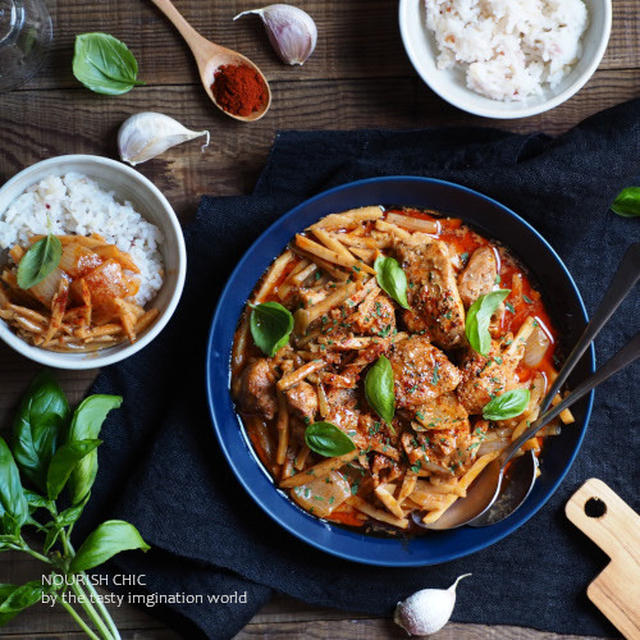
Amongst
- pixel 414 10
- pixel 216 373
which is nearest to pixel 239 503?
pixel 216 373

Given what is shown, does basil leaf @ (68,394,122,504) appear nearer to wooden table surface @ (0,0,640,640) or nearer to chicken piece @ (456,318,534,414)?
wooden table surface @ (0,0,640,640)

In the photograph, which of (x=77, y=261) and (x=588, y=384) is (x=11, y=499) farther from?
(x=588, y=384)

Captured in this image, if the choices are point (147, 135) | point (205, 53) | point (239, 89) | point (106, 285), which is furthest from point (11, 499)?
point (205, 53)

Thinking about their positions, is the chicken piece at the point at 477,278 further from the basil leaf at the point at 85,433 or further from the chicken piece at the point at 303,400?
the basil leaf at the point at 85,433

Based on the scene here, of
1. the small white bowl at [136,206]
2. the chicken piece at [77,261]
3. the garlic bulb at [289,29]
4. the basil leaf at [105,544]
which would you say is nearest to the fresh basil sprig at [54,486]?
the basil leaf at [105,544]

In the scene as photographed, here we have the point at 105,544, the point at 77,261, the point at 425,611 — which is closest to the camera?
the point at 105,544

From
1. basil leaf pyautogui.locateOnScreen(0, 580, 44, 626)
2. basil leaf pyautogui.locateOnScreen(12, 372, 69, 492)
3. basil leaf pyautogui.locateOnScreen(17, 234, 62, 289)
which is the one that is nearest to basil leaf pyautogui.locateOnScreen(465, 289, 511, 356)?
basil leaf pyautogui.locateOnScreen(17, 234, 62, 289)
